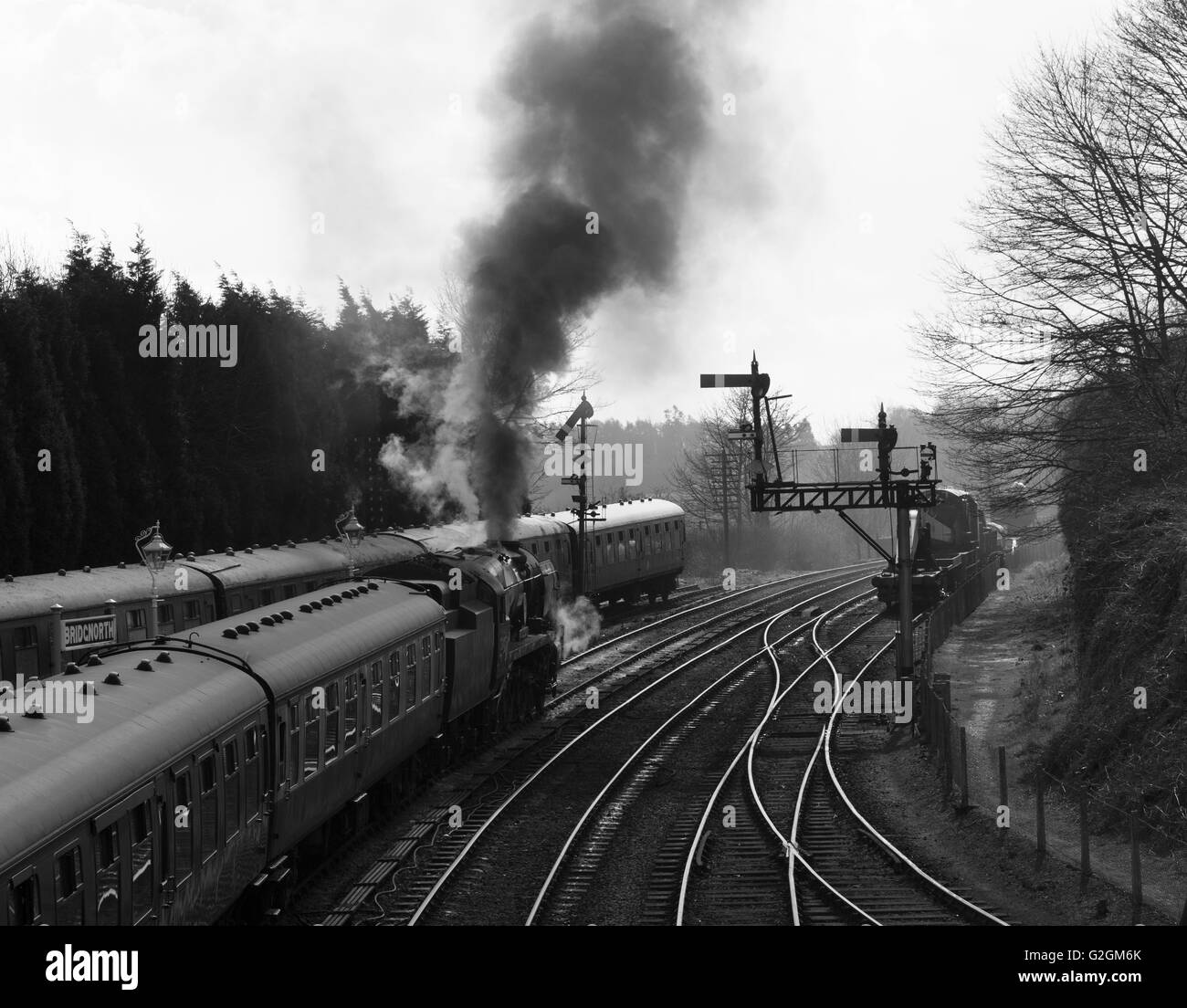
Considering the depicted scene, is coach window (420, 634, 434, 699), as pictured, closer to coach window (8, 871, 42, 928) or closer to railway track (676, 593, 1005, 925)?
railway track (676, 593, 1005, 925)

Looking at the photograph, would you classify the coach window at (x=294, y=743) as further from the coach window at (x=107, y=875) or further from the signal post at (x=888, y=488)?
the signal post at (x=888, y=488)

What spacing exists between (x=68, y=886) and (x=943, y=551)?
1765 inches

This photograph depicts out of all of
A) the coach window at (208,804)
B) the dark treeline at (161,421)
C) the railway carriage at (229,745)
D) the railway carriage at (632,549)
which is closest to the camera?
the railway carriage at (229,745)

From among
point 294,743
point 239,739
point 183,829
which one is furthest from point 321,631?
point 183,829

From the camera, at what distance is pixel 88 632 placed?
20.4 meters

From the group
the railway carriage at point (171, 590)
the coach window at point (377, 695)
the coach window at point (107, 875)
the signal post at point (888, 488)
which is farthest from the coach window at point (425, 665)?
the signal post at point (888, 488)

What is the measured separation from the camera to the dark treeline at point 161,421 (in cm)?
3030

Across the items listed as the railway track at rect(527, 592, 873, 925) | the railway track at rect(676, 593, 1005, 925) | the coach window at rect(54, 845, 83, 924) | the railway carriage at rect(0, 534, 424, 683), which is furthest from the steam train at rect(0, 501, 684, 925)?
the railway track at rect(676, 593, 1005, 925)

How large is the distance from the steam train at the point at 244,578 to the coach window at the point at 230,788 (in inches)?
318

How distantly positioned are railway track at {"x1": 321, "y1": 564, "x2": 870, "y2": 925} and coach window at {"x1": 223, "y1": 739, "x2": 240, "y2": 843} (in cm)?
290

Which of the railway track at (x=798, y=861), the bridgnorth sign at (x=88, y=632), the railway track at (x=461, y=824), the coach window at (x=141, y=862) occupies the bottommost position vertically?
the railway track at (x=798, y=861)
